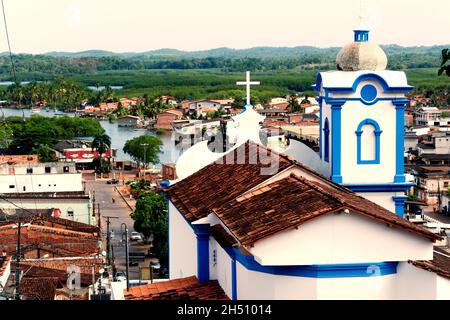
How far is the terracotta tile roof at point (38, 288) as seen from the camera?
11.2 meters

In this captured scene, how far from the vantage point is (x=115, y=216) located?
22.6m

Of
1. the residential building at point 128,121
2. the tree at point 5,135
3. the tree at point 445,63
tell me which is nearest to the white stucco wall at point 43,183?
the tree at point 5,135

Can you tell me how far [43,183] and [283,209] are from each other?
17.2 m

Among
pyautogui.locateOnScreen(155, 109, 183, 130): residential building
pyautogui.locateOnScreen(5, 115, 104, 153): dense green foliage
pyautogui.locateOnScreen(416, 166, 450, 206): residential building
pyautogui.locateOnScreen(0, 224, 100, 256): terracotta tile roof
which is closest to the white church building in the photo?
pyautogui.locateOnScreen(0, 224, 100, 256): terracotta tile roof

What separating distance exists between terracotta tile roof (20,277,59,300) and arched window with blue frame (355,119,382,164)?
5.37 m

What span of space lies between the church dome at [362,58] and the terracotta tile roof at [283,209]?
2030 mm

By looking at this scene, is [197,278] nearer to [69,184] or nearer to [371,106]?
[371,106]

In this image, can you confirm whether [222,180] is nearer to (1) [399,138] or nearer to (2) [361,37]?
(1) [399,138]

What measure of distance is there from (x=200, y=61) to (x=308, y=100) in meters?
60.3

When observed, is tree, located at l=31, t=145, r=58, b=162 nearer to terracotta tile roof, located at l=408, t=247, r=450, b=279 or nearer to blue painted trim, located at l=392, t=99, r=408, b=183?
blue painted trim, located at l=392, t=99, r=408, b=183

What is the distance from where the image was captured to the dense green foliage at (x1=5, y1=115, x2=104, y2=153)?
35.7m

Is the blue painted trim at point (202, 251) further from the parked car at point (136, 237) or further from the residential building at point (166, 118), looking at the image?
the residential building at point (166, 118)

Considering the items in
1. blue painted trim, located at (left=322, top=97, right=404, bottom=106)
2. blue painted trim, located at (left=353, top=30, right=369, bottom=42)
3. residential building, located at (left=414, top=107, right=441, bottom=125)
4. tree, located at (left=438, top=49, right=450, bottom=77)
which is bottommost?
residential building, located at (left=414, top=107, right=441, bottom=125)

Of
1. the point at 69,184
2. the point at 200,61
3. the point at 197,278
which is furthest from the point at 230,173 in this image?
the point at 200,61
